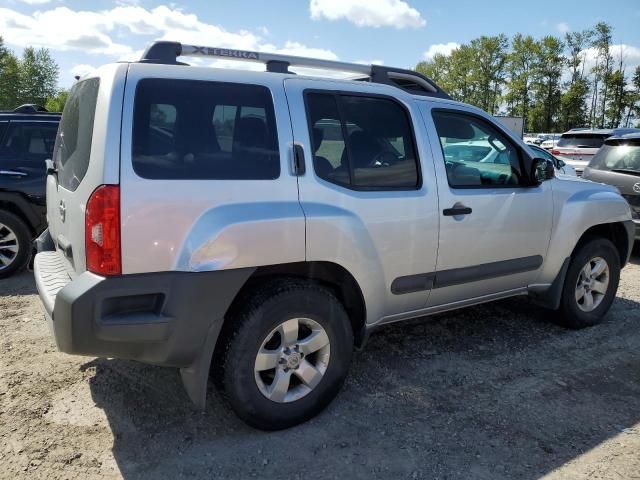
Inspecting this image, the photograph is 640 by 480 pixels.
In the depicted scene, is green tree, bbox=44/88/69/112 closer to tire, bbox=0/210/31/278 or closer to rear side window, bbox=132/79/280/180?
tire, bbox=0/210/31/278

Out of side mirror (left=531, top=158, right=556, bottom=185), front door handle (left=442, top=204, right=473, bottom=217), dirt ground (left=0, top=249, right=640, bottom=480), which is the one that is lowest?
dirt ground (left=0, top=249, right=640, bottom=480)

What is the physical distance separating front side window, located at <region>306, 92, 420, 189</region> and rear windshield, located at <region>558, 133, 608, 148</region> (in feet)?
35.3

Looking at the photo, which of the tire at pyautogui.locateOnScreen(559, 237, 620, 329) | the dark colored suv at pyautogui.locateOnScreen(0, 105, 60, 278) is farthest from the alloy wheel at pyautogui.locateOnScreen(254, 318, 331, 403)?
the dark colored suv at pyautogui.locateOnScreen(0, 105, 60, 278)

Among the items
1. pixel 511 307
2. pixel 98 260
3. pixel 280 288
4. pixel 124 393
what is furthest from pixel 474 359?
pixel 98 260

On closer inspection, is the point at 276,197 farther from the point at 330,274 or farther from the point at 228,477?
the point at 228,477

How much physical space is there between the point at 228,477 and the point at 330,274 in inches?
46.3

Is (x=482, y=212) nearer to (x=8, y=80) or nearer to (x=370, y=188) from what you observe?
(x=370, y=188)

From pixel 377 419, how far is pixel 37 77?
8649cm

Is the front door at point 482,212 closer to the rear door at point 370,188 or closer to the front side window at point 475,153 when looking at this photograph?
the front side window at point 475,153

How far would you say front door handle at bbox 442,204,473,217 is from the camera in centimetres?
341

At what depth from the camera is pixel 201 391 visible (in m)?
2.69

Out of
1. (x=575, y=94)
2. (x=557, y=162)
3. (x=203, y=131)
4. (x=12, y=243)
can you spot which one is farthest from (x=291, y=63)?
(x=575, y=94)

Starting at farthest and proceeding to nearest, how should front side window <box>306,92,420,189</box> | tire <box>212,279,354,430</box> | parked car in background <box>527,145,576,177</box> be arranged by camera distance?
parked car in background <box>527,145,576,177</box>
front side window <box>306,92,420,189</box>
tire <box>212,279,354,430</box>

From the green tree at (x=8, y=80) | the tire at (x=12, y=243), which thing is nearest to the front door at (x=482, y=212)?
the tire at (x=12, y=243)
